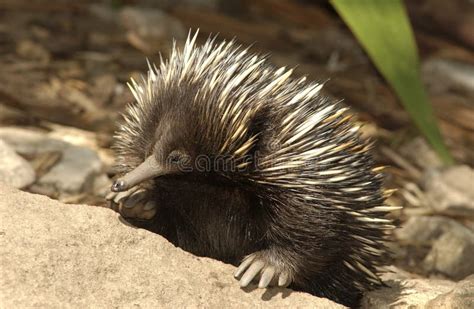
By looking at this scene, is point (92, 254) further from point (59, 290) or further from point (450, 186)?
point (450, 186)

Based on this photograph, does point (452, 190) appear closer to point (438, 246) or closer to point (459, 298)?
point (438, 246)

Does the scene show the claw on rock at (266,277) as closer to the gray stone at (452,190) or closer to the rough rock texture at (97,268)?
the rough rock texture at (97,268)

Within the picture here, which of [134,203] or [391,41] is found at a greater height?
[391,41]

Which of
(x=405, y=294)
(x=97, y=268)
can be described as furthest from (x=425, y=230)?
(x=97, y=268)

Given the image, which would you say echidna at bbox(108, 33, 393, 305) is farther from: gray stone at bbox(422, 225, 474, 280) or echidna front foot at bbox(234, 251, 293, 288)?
gray stone at bbox(422, 225, 474, 280)

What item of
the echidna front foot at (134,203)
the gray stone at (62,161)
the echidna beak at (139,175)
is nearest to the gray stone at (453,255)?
the echidna front foot at (134,203)

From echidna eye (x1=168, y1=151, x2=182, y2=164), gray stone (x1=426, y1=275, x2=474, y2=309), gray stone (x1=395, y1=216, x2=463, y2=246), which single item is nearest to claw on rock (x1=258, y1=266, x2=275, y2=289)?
echidna eye (x1=168, y1=151, x2=182, y2=164)
